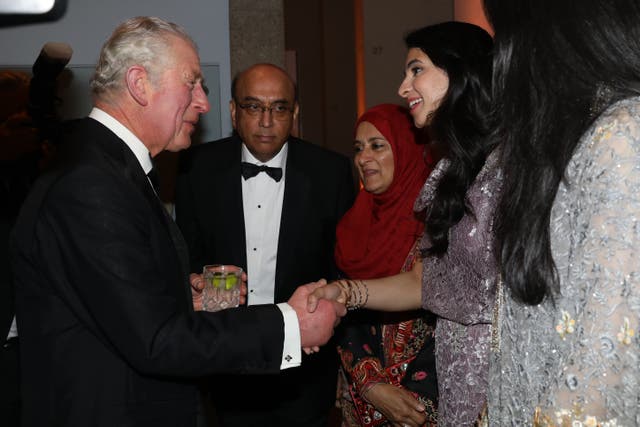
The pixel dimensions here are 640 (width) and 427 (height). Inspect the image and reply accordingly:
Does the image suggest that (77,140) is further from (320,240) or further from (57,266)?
(320,240)

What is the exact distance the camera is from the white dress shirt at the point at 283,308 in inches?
70.7

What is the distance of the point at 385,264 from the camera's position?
9.02ft

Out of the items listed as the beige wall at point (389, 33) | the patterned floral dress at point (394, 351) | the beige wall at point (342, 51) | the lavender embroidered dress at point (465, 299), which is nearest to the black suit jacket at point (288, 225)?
the patterned floral dress at point (394, 351)

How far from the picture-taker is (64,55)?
341 cm

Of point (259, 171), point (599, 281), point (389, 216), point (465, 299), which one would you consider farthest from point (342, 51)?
point (599, 281)

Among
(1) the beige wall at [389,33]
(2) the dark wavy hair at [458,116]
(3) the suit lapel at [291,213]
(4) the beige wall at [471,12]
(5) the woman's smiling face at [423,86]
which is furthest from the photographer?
(1) the beige wall at [389,33]

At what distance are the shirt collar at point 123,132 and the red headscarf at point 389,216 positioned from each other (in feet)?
4.04

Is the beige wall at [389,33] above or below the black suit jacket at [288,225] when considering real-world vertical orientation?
above

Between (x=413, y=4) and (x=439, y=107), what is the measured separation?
4.86 metres

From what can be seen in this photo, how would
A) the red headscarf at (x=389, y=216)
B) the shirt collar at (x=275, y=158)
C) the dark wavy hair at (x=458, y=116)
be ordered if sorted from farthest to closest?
the shirt collar at (x=275, y=158) → the red headscarf at (x=389, y=216) → the dark wavy hair at (x=458, y=116)

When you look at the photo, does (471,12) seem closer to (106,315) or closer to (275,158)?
(275,158)

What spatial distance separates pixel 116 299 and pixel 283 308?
1.63ft

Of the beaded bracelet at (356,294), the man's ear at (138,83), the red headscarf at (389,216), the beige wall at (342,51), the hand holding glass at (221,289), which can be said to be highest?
the beige wall at (342,51)

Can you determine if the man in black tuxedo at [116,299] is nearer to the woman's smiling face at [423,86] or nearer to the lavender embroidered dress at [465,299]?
the lavender embroidered dress at [465,299]
